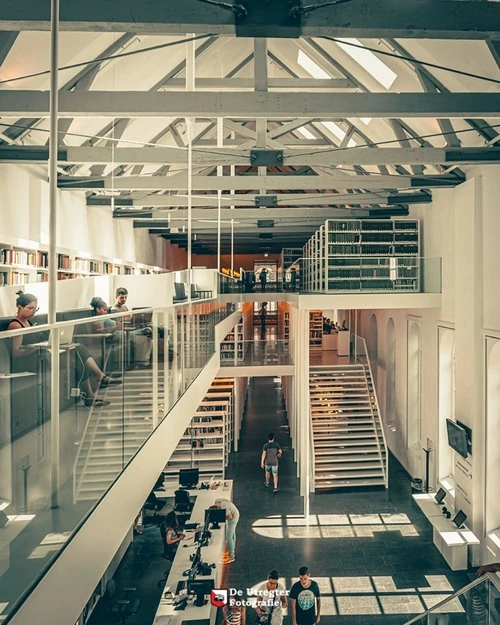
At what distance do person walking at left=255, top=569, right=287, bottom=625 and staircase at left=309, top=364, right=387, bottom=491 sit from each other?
4.62 metres

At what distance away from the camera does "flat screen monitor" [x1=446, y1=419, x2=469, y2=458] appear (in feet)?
27.5

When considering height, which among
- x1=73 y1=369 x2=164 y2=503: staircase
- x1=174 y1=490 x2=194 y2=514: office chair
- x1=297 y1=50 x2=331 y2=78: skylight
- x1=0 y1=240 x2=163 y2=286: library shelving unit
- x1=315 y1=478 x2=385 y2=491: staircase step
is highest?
x1=297 y1=50 x2=331 y2=78: skylight

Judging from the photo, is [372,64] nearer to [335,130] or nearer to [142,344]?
[335,130]

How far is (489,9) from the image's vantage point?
3.49 meters

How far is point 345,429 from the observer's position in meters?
12.0

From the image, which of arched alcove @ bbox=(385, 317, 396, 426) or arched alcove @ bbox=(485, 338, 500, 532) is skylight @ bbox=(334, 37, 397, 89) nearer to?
arched alcove @ bbox=(485, 338, 500, 532)

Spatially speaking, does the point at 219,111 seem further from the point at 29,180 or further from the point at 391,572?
the point at 391,572

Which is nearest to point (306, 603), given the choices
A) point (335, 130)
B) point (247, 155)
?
point (247, 155)

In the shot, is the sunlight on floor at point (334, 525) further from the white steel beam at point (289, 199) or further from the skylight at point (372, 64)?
the skylight at point (372, 64)

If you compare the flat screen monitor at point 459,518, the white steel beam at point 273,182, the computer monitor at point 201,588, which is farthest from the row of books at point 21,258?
the flat screen monitor at point 459,518

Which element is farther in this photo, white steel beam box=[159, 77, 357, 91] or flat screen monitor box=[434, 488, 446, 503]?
flat screen monitor box=[434, 488, 446, 503]

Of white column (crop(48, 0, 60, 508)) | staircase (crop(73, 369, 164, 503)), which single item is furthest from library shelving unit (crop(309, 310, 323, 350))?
white column (crop(48, 0, 60, 508))

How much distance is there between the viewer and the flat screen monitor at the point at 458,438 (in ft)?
27.5

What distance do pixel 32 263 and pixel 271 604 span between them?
20.3 ft
